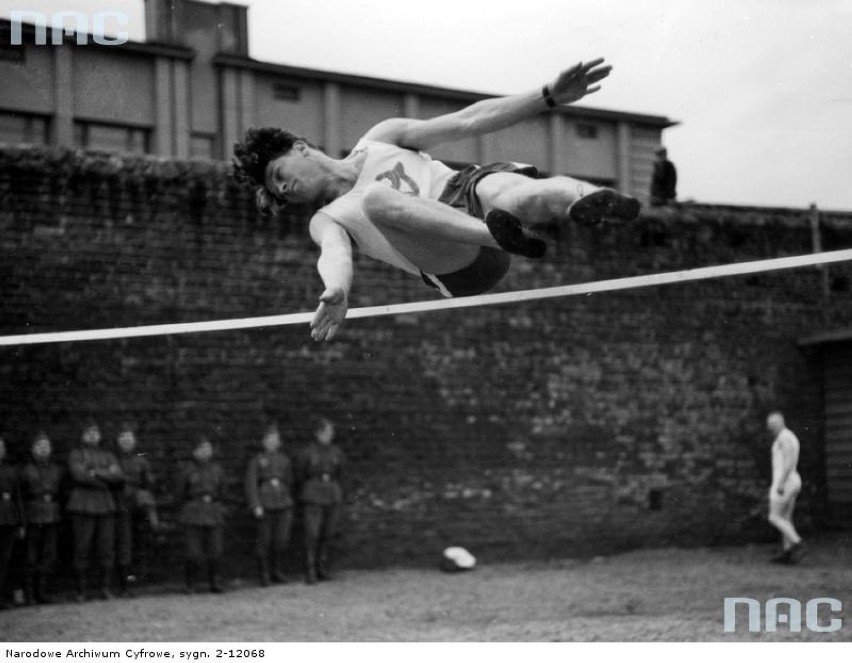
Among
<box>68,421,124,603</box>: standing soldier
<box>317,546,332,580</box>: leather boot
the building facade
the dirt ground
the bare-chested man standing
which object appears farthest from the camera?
the building facade

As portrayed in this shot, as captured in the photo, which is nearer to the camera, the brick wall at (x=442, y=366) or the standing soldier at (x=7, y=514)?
the standing soldier at (x=7, y=514)

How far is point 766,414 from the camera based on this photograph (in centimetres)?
1207

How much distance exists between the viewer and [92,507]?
8.66 metres

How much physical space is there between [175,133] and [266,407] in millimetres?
3088

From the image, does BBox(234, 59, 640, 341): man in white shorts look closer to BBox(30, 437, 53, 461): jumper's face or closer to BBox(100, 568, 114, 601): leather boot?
BBox(30, 437, 53, 461): jumper's face

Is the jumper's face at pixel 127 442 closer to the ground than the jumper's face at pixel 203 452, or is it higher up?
higher up

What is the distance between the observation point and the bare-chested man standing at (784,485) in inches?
414

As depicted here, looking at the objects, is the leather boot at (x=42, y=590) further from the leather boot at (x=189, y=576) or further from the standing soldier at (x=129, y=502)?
the leather boot at (x=189, y=576)

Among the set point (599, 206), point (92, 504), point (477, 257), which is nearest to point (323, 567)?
point (92, 504)

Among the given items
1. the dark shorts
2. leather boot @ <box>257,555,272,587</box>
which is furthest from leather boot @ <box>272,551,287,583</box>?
the dark shorts

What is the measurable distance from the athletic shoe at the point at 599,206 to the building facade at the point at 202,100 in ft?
24.9

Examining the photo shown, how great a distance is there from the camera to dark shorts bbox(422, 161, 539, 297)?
4.36 m

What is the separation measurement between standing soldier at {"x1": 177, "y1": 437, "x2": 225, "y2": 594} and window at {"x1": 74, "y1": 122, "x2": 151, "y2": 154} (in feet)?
11.1

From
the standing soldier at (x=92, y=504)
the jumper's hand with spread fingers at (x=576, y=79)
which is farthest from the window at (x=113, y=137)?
the jumper's hand with spread fingers at (x=576, y=79)
